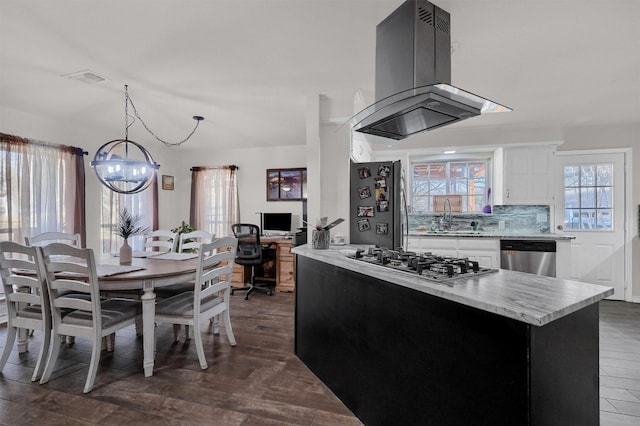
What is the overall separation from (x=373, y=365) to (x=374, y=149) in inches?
145

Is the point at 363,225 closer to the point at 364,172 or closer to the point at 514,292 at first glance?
the point at 364,172

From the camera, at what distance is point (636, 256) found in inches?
169

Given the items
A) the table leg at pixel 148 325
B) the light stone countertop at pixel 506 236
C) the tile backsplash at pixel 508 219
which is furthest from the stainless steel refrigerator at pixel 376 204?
the tile backsplash at pixel 508 219

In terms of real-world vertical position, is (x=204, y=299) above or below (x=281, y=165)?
below

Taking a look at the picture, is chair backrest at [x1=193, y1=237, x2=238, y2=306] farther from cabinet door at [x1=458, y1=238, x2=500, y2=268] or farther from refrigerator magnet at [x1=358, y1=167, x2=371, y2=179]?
cabinet door at [x1=458, y1=238, x2=500, y2=268]

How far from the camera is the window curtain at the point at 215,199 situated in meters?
5.77

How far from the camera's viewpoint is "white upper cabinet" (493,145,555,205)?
14.6ft

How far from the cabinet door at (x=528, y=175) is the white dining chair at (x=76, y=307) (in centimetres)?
475

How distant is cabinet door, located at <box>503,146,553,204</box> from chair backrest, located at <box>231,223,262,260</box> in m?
3.51

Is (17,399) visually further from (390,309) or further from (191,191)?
(191,191)

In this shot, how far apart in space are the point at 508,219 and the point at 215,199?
15.8 feet

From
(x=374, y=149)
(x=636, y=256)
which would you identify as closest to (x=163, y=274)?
(x=374, y=149)

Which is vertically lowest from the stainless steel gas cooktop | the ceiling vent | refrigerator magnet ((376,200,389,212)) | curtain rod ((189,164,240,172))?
the stainless steel gas cooktop

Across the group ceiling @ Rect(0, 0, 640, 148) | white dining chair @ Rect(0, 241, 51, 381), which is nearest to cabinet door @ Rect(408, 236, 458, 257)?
ceiling @ Rect(0, 0, 640, 148)
